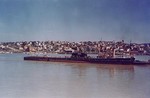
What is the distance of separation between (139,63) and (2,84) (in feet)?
20.5

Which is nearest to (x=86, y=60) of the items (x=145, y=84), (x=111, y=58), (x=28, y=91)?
(x=111, y=58)

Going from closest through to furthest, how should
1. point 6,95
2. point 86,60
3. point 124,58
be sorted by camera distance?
point 6,95 < point 124,58 < point 86,60

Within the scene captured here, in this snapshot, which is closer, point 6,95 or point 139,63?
point 6,95

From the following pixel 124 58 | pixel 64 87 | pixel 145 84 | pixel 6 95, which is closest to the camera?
pixel 6 95

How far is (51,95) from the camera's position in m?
5.11

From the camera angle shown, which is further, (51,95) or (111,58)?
(111,58)

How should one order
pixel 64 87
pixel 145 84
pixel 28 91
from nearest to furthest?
pixel 28 91
pixel 64 87
pixel 145 84

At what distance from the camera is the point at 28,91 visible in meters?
5.41

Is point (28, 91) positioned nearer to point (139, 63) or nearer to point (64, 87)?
point (64, 87)

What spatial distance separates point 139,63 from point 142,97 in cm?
658

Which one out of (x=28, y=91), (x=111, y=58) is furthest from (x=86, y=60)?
(x=28, y=91)

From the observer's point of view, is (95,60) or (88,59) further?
(88,59)

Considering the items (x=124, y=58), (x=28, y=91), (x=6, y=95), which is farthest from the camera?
(x=124, y=58)

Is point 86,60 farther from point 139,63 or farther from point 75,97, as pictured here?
point 75,97
